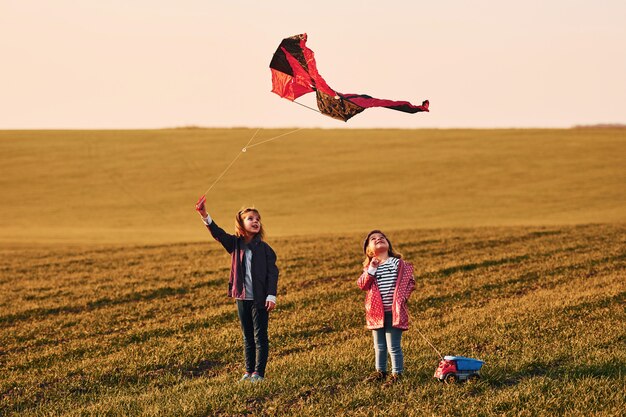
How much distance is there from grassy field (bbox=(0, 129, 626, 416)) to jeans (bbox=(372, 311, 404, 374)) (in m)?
0.37

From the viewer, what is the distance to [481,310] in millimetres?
13211

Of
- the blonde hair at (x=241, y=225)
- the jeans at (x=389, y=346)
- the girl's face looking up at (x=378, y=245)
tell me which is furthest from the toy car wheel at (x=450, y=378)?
the blonde hair at (x=241, y=225)

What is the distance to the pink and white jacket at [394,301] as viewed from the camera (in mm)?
7910

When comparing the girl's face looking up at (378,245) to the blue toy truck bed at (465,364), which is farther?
the girl's face looking up at (378,245)

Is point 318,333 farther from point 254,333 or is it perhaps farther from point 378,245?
point 378,245

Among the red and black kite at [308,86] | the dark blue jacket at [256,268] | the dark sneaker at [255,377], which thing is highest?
the red and black kite at [308,86]

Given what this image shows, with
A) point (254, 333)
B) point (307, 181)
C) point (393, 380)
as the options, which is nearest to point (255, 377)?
point (254, 333)

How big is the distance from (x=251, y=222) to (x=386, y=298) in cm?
182

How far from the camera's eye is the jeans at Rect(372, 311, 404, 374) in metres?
8.02

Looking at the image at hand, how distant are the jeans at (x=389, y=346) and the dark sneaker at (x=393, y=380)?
0.04 meters

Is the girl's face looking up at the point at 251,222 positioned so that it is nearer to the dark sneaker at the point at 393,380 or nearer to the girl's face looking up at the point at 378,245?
the girl's face looking up at the point at 378,245

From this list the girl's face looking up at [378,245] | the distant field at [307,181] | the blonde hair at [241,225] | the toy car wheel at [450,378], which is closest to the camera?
the toy car wheel at [450,378]

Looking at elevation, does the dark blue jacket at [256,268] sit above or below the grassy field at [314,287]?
above

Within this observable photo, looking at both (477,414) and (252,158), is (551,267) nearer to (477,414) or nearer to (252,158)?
(477,414)
